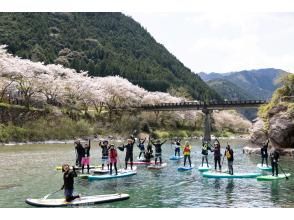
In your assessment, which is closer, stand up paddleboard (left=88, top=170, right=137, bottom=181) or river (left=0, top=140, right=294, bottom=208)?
river (left=0, top=140, right=294, bottom=208)

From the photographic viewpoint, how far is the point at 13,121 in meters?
69.6

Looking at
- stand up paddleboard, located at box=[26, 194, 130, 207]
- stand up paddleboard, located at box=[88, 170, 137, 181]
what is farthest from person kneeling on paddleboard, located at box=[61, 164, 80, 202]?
stand up paddleboard, located at box=[88, 170, 137, 181]

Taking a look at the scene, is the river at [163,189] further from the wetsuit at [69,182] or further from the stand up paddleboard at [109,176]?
the wetsuit at [69,182]

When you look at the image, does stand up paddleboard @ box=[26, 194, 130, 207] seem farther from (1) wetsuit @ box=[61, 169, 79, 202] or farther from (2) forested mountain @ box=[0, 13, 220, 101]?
(2) forested mountain @ box=[0, 13, 220, 101]

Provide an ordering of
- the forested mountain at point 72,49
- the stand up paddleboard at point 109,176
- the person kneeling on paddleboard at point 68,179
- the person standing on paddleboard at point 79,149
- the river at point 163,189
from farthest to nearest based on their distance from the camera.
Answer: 1. the forested mountain at point 72,49
2. the person standing on paddleboard at point 79,149
3. the stand up paddleboard at point 109,176
4. the river at point 163,189
5. the person kneeling on paddleboard at point 68,179

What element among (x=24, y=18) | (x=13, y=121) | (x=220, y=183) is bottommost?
(x=220, y=183)

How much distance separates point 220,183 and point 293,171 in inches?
329

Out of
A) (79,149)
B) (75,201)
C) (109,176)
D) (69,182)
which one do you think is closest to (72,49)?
(79,149)

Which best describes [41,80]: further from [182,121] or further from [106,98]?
[182,121]

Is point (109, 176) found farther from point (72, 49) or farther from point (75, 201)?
point (72, 49)

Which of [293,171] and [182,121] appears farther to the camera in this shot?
[182,121]

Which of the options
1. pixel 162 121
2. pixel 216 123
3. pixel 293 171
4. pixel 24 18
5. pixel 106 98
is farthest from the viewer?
pixel 24 18

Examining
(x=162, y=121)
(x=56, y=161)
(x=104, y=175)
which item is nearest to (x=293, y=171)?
(x=104, y=175)

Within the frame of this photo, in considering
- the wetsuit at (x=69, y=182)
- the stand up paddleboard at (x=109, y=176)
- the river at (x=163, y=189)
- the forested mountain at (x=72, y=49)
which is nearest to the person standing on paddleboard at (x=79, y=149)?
the river at (x=163, y=189)
